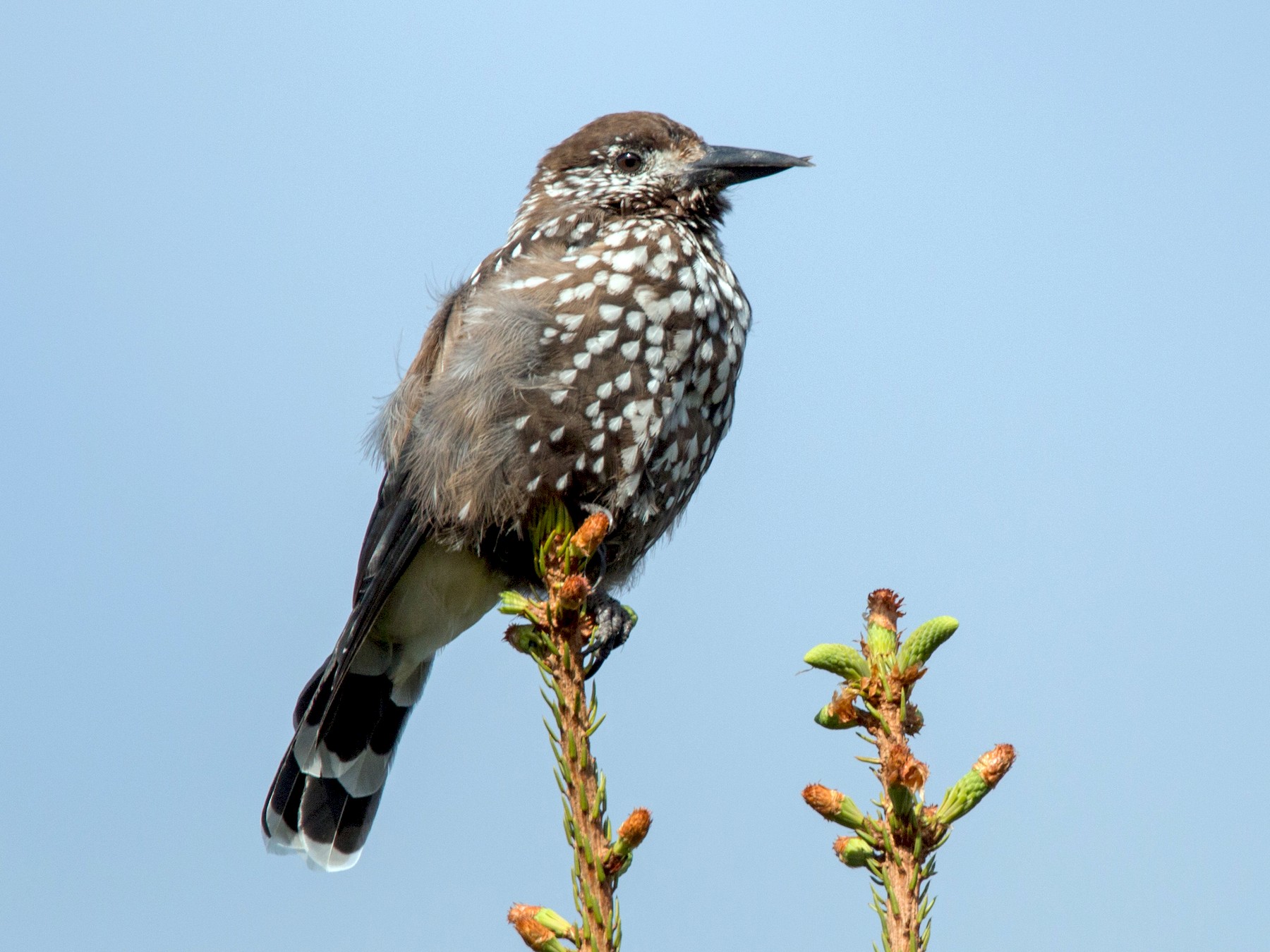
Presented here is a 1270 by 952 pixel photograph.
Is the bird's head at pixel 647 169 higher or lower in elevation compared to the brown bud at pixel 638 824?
higher

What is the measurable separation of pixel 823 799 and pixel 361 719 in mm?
Result: 3088

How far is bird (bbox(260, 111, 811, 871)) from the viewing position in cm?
380

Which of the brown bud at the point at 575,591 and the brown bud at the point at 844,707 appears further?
the brown bud at the point at 575,591

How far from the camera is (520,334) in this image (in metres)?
3.84

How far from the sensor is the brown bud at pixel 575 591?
8.92 feet

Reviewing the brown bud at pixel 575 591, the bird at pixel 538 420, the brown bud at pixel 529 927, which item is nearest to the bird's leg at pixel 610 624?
the bird at pixel 538 420

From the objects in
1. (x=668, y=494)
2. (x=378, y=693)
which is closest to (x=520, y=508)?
(x=668, y=494)

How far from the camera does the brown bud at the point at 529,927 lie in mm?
1978

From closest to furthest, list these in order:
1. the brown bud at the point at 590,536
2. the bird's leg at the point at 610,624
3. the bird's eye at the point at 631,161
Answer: the brown bud at the point at 590,536 → the bird's leg at the point at 610,624 → the bird's eye at the point at 631,161

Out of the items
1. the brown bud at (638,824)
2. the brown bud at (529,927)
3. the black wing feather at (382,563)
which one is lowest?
the brown bud at (529,927)

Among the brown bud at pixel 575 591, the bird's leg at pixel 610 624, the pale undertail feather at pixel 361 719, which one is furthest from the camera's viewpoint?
the pale undertail feather at pixel 361 719

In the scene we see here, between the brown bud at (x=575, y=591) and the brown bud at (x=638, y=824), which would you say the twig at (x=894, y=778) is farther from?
the brown bud at (x=575, y=591)

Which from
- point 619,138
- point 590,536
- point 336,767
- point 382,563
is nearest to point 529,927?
point 590,536

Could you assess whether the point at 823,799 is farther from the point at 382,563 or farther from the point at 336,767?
the point at 336,767
